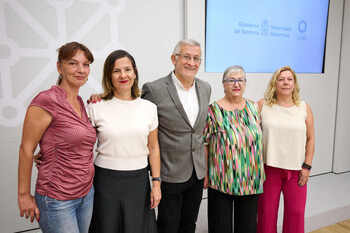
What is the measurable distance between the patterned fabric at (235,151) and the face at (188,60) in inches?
13.5

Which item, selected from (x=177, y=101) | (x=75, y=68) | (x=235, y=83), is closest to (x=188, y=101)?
(x=177, y=101)

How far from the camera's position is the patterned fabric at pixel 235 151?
1701 millimetres

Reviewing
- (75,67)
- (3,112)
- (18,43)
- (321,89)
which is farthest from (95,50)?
(321,89)

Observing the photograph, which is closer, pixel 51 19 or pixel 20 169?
pixel 20 169

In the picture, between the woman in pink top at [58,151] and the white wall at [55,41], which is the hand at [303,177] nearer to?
the white wall at [55,41]

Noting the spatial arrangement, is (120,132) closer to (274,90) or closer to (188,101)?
(188,101)

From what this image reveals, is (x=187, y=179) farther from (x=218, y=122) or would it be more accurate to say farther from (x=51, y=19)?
(x=51, y=19)

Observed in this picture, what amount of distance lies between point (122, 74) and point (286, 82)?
127 cm

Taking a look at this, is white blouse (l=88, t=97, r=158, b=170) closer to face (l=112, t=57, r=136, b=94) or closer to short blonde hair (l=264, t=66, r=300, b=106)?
face (l=112, t=57, r=136, b=94)

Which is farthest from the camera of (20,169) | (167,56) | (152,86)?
(167,56)

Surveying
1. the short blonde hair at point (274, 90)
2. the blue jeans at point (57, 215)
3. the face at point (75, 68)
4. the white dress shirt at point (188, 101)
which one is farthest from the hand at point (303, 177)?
the face at point (75, 68)

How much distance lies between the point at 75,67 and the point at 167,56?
162 centimetres

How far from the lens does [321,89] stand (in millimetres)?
3854

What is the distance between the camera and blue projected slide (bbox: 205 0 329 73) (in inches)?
121
